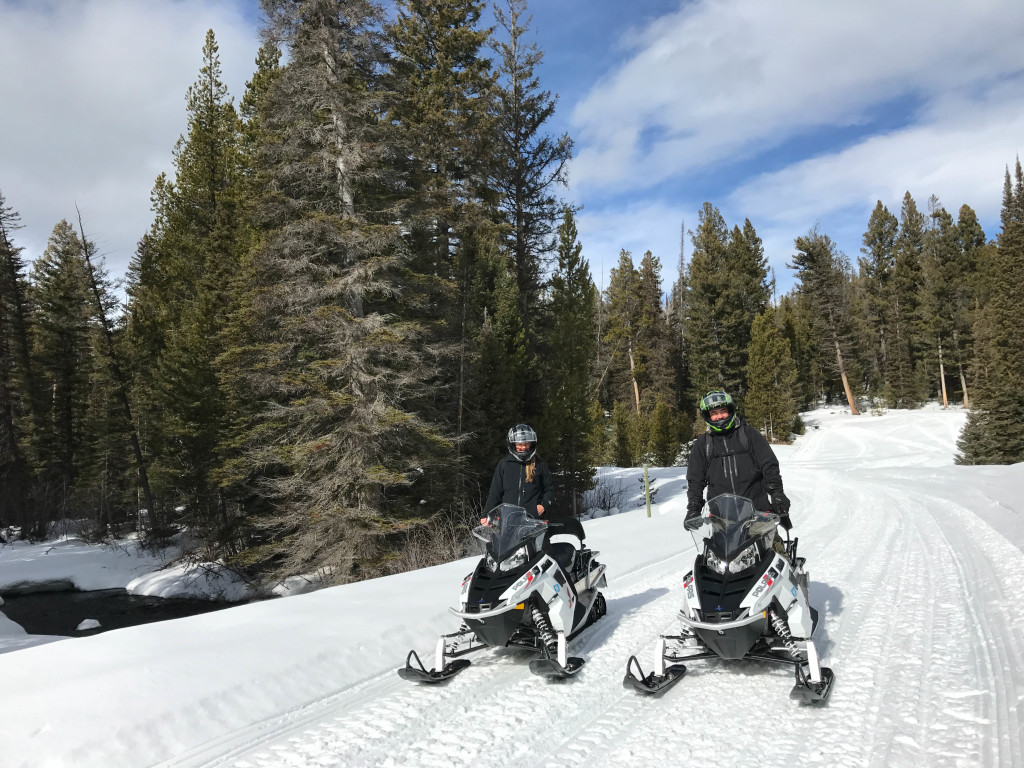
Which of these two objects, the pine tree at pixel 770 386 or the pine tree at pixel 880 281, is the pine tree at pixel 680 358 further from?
the pine tree at pixel 880 281

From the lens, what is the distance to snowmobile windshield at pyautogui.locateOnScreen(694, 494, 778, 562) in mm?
4574

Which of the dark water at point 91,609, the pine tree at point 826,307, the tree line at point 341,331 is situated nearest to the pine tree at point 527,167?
the tree line at point 341,331

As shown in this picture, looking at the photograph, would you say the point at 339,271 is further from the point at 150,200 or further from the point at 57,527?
the point at 57,527

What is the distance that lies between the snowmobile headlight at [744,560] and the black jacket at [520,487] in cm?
187

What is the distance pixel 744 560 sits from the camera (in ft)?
15.0

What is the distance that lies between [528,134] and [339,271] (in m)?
13.7

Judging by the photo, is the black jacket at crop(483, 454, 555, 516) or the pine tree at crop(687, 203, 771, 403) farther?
the pine tree at crop(687, 203, 771, 403)

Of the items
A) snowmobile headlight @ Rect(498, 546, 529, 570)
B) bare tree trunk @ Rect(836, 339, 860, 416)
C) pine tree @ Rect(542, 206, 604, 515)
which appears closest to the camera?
snowmobile headlight @ Rect(498, 546, 529, 570)

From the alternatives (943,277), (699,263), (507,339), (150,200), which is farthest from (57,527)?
(943,277)

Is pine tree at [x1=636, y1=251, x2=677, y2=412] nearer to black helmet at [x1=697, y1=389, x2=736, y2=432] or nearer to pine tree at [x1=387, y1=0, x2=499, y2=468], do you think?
pine tree at [x1=387, y1=0, x2=499, y2=468]

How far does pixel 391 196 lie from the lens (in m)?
15.3

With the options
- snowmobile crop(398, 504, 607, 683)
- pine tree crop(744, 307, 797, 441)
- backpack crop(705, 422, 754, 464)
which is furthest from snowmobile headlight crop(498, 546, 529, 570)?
pine tree crop(744, 307, 797, 441)

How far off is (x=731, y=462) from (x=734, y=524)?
2.61 ft

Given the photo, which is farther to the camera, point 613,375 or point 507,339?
point 613,375
